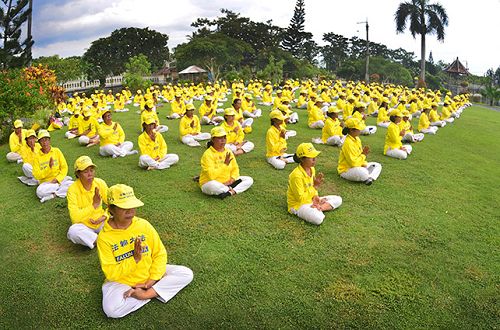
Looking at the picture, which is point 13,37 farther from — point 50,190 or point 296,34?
point 296,34

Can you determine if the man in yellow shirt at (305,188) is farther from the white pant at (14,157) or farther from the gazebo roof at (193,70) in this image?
the gazebo roof at (193,70)

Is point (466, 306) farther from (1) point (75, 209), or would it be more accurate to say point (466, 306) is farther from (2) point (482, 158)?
(2) point (482, 158)

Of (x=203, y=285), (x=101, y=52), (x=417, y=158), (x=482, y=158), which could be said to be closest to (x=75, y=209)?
(x=203, y=285)

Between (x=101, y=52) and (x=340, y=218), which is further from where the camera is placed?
(x=101, y=52)

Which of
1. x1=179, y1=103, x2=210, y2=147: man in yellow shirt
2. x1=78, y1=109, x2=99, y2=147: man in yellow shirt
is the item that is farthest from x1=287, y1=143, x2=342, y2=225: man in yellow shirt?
x1=78, y1=109, x2=99, y2=147: man in yellow shirt

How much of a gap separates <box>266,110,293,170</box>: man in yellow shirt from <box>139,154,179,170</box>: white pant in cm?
221

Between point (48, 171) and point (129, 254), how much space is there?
4147mm

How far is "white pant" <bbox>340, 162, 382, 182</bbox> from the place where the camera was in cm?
762

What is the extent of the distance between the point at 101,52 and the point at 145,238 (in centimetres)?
4792

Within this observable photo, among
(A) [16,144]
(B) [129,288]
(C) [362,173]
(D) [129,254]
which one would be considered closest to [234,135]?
(C) [362,173]

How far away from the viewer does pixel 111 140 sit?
10.1m

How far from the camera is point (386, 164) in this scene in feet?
30.1

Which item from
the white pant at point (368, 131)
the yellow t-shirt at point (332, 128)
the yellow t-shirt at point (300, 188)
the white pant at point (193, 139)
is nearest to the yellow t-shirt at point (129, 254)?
the yellow t-shirt at point (300, 188)

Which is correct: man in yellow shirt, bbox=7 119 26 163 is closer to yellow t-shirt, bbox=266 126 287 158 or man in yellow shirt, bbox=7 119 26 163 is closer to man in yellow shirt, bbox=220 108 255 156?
man in yellow shirt, bbox=220 108 255 156
